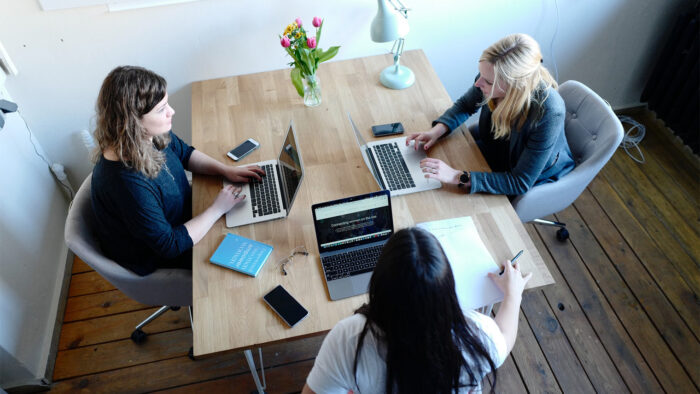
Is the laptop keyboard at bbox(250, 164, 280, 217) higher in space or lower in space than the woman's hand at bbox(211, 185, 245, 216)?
lower

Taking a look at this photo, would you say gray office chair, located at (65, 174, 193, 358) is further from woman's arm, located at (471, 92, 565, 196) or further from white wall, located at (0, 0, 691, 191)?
woman's arm, located at (471, 92, 565, 196)

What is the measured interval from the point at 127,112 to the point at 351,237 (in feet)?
2.69

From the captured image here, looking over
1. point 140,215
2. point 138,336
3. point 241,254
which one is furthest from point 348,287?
point 138,336

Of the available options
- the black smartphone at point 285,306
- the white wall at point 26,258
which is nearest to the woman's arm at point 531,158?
the black smartphone at point 285,306

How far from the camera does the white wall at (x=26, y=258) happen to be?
202 centimetres

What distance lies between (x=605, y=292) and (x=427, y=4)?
65.9 inches

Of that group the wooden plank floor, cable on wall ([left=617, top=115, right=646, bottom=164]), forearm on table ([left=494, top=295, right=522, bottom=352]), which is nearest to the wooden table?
forearm on table ([left=494, top=295, right=522, bottom=352])

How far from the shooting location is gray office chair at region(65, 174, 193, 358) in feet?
5.23

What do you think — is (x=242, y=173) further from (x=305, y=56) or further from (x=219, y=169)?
(x=305, y=56)

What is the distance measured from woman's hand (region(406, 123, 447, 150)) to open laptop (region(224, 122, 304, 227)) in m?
0.49

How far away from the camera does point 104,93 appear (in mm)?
1524

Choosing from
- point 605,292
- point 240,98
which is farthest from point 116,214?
point 605,292

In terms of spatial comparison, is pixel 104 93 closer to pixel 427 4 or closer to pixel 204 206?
pixel 204 206

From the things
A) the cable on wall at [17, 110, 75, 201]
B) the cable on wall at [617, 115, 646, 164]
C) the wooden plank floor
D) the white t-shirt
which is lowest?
the wooden plank floor
